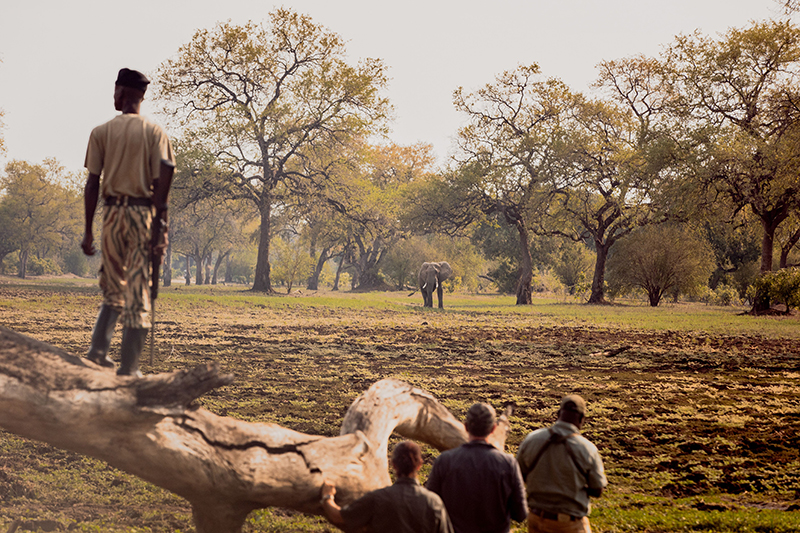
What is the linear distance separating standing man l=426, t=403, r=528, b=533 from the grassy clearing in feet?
8.22

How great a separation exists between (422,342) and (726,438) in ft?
40.0

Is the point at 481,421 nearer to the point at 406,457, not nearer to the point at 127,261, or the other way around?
the point at 406,457

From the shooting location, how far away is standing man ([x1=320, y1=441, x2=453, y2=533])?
4148mm

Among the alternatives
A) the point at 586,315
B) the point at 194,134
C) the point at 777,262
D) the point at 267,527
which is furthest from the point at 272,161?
the point at 267,527

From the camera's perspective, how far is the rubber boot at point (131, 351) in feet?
14.0

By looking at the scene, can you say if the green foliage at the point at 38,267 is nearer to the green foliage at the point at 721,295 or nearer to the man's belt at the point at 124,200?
the green foliage at the point at 721,295

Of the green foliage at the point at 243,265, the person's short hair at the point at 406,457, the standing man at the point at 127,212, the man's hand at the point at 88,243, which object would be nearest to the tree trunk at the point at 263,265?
the man's hand at the point at 88,243

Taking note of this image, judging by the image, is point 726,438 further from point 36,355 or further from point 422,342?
point 422,342

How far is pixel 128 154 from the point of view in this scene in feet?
14.4

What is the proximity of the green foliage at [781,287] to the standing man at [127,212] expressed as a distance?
34.2 meters

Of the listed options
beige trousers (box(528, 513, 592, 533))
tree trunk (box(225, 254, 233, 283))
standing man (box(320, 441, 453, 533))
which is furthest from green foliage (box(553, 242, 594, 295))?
tree trunk (box(225, 254, 233, 283))

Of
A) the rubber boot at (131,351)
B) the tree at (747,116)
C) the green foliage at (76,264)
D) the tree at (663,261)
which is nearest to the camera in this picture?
the rubber boot at (131,351)

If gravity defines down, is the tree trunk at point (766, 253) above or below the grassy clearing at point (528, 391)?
above

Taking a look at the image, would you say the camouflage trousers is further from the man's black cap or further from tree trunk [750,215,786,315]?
tree trunk [750,215,786,315]
